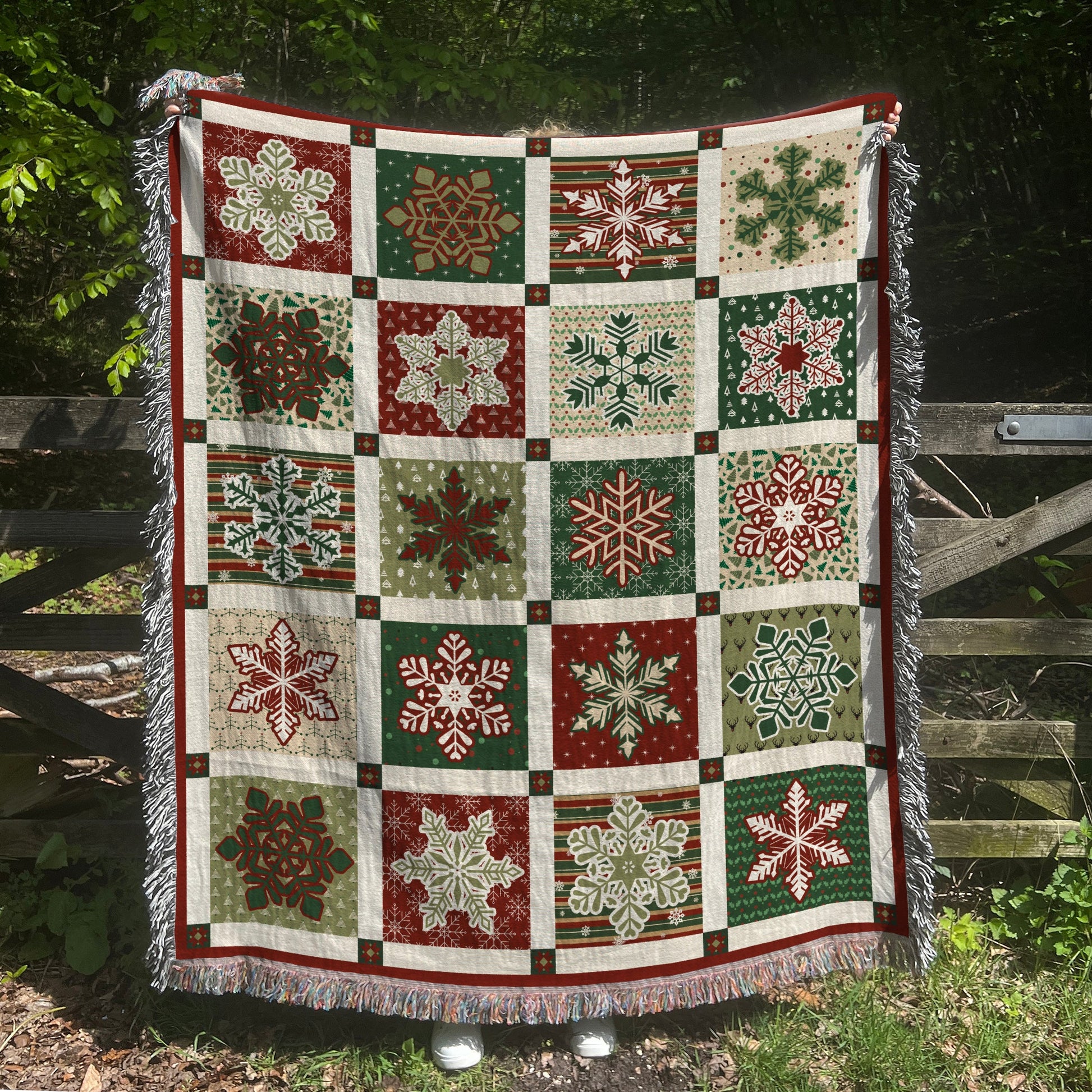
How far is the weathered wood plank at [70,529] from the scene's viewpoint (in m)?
2.67

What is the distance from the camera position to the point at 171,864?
2.37 metres

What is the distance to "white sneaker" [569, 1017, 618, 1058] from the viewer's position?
246cm

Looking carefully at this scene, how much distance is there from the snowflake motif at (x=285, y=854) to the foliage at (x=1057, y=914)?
1.91 metres

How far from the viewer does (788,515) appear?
236 cm

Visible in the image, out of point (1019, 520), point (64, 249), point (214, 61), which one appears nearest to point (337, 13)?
point (214, 61)

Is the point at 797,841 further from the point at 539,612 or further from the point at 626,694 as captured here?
the point at 539,612

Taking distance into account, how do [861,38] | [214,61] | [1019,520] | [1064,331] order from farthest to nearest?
[1064,331], [861,38], [214,61], [1019,520]

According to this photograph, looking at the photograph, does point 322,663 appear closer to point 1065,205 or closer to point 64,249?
point 64,249

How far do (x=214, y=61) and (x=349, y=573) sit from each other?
3543mm

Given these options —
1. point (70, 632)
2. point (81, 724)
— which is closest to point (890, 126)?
point (70, 632)

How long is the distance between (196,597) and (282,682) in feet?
0.96

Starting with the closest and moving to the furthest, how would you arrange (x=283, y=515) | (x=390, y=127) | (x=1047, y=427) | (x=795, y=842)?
(x=390, y=127) < (x=283, y=515) < (x=795, y=842) < (x=1047, y=427)

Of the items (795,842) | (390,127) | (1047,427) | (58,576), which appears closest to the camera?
(390,127)

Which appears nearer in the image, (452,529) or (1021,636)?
(452,529)
